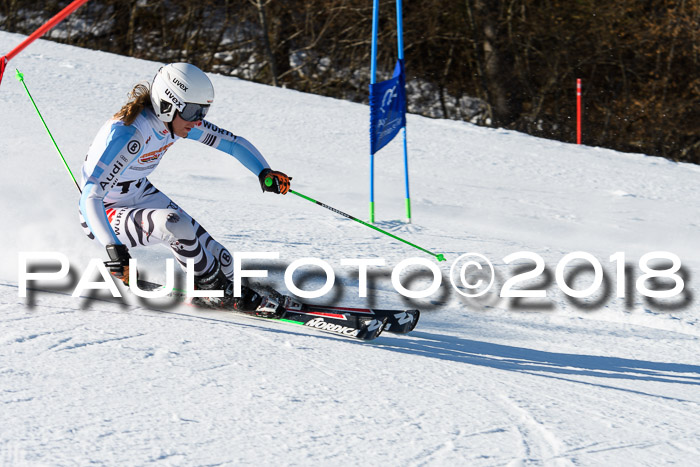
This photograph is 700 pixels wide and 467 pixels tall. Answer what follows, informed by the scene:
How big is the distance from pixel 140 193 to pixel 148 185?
0.09 metres

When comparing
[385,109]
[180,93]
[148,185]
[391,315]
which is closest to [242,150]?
[148,185]

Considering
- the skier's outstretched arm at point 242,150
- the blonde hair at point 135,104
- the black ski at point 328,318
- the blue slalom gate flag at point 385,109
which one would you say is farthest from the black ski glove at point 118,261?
the blue slalom gate flag at point 385,109

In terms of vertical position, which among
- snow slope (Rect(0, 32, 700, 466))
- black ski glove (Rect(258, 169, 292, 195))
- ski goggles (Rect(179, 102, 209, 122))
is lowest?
snow slope (Rect(0, 32, 700, 466))

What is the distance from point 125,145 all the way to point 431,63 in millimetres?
11916

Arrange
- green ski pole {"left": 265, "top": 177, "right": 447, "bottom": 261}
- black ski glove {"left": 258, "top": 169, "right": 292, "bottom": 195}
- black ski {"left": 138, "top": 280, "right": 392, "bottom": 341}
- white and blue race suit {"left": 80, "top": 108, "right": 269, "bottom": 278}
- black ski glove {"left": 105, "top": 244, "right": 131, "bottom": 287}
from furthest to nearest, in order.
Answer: green ski pole {"left": 265, "top": 177, "right": 447, "bottom": 261} < black ski glove {"left": 258, "top": 169, "right": 292, "bottom": 195} < black ski {"left": 138, "top": 280, "right": 392, "bottom": 341} < white and blue race suit {"left": 80, "top": 108, "right": 269, "bottom": 278} < black ski glove {"left": 105, "top": 244, "right": 131, "bottom": 287}

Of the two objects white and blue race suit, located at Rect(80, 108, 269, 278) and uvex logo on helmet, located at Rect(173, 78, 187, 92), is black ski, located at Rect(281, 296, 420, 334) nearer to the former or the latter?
white and blue race suit, located at Rect(80, 108, 269, 278)

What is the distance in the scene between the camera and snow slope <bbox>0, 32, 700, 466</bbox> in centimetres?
257

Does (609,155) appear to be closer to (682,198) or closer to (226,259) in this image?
(682,198)

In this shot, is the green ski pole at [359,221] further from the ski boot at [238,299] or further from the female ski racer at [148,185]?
the ski boot at [238,299]

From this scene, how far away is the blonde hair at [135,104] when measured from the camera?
359cm

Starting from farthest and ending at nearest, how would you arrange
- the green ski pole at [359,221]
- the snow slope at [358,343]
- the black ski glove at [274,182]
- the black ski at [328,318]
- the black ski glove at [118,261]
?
the green ski pole at [359,221] → the black ski glove at [274,182] → the black ski at [328,318] → the black ski glove at [118,261] → the snow slope at [358,343]

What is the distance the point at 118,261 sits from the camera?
10.9 ft

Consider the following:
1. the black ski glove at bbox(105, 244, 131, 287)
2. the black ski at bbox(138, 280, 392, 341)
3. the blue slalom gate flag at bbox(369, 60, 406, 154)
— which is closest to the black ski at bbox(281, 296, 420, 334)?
the black ski at bbox(138, 280, 392, 341)

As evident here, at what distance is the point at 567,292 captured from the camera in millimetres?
4875
